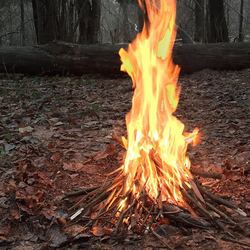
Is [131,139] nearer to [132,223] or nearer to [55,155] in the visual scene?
[132,223]

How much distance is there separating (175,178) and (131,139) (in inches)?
22.7

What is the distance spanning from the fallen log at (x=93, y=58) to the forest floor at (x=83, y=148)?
0.35 meters

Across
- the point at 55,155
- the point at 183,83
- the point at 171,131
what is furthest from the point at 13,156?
the point at 183,83

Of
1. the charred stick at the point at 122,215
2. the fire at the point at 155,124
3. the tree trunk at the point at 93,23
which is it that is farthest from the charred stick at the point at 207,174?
the tree trunk at the point at 93,23

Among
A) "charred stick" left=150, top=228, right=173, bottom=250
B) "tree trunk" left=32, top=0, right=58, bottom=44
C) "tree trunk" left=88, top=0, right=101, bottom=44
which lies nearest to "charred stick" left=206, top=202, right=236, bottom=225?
"charred stick" left=150, top=228, right=173, bottom=250

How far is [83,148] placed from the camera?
5.81m

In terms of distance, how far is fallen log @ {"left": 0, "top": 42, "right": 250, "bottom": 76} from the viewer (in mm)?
10359

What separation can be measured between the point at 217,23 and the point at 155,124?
32.2ft

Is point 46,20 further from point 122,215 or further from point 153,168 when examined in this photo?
point 122,215

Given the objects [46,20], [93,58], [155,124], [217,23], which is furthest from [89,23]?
[155,124]

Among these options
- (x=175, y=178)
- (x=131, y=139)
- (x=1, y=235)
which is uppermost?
(x=131, y=139)

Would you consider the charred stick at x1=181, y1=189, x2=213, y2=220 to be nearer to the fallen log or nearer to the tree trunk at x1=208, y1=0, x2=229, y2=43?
the fallen log

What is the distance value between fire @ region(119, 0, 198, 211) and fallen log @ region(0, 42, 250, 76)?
571cm

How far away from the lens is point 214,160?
5262 millimetres
